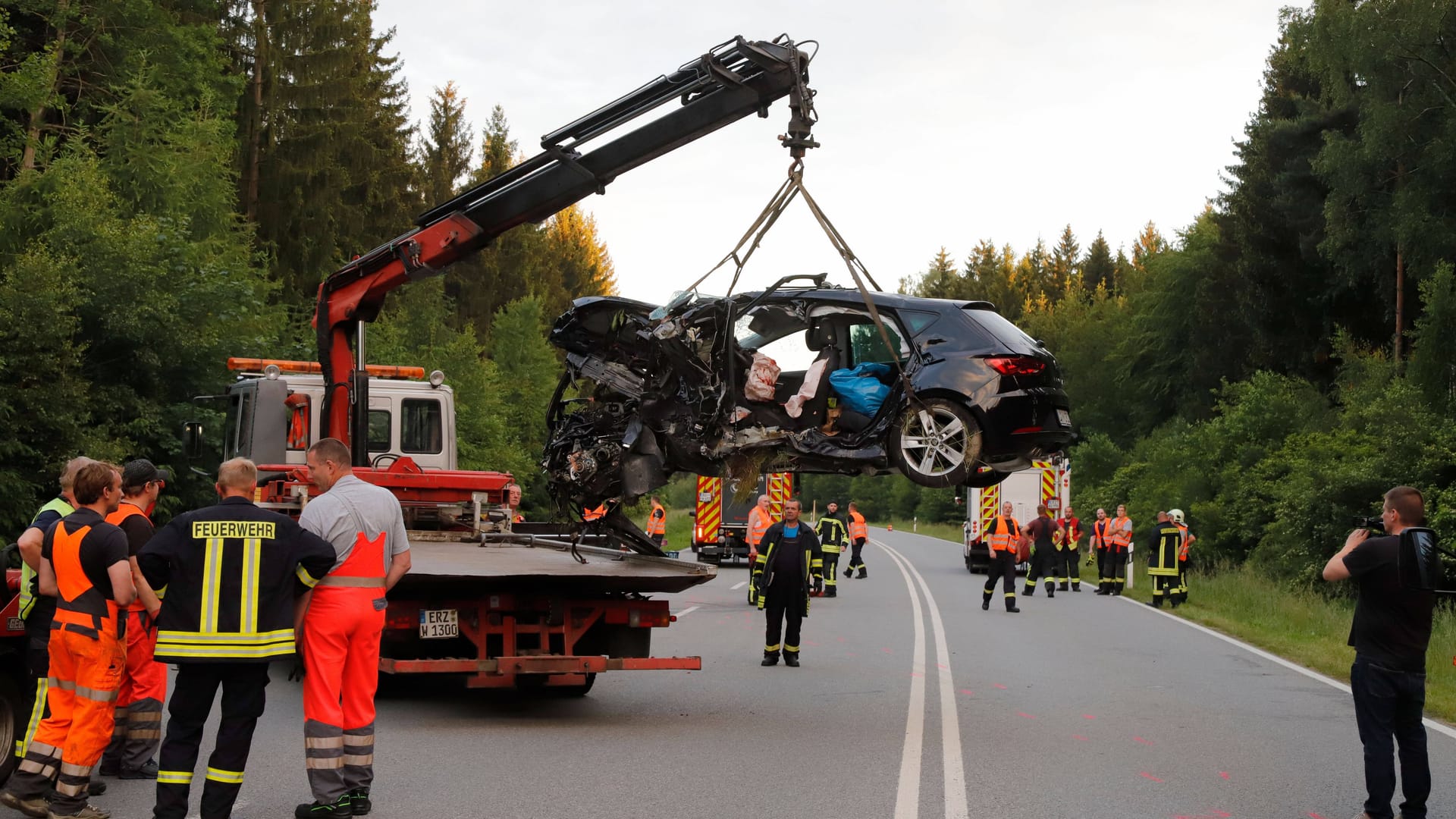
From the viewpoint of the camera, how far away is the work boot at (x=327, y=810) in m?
6.56

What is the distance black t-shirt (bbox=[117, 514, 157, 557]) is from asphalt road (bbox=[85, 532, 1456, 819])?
4.20 ft

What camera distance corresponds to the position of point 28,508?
1748 centimetres

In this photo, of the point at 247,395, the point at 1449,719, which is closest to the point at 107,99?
the point at 247,395

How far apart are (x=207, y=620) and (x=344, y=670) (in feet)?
3.03

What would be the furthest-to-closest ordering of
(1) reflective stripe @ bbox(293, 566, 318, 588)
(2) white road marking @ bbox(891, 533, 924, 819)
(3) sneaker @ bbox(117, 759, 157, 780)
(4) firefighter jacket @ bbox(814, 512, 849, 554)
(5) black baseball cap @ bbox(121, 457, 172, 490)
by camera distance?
1. (4) firefighter jacket @ bbox(814, 512, 849, 554)
2. (3) sneaker @ bbox(117, 759, 157, 780)
3. (5) black baseball cap @ bbox(121, 457, 172, 490)
4. (2) white road marking @ bbox(891, 533, 924, 819)
5. (1) reflective stripe @ bbox(293, 566, 318, 588)

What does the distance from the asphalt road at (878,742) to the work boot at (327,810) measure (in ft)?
0.98

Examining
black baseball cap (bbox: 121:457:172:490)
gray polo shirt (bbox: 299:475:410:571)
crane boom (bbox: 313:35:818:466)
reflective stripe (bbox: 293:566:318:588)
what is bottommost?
reflective stripe (bbox: 293:566:318:588)

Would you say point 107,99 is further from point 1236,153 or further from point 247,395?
point 1236,153

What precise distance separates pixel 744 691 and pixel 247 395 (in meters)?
5.90

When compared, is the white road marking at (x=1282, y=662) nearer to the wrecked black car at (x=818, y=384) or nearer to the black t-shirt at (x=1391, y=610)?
the black t-shirt at (x=1391, y=610)

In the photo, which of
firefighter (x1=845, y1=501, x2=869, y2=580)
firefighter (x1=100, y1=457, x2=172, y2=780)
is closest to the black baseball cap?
firefighter (x1=100, y1=457, x2=172, y2=780)

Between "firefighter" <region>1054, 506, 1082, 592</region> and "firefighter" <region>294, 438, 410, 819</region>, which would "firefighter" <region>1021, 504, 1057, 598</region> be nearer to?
"firefighter" <region>1054, 506, 1082, 592</region>

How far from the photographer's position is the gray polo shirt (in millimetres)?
6789

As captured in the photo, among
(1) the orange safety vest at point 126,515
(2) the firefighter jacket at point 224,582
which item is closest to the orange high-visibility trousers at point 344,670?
(2) the firefighter jacket at point 224,582
